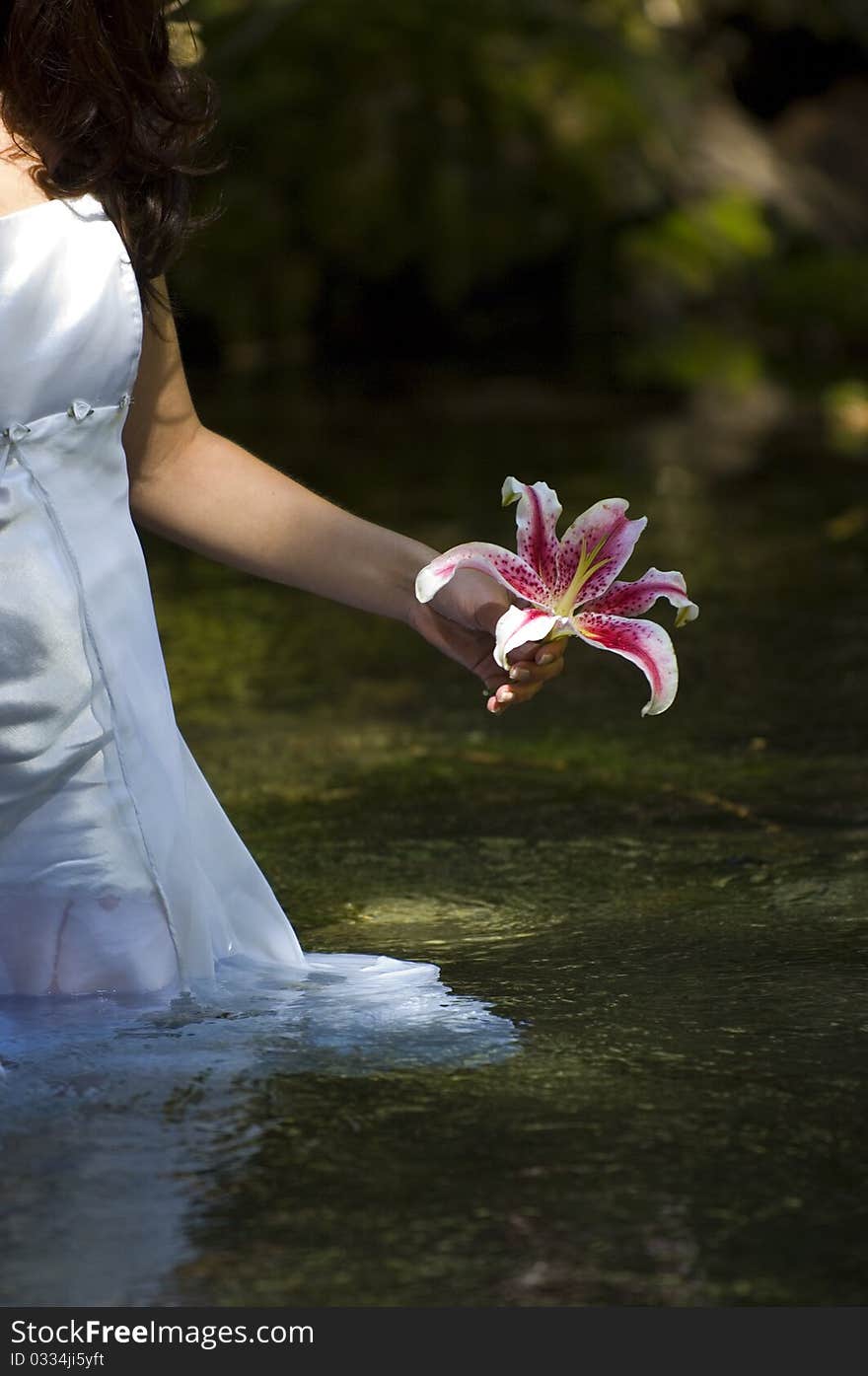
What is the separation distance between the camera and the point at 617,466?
1135cm

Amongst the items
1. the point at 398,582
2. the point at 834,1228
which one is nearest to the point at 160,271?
the point at 398,582

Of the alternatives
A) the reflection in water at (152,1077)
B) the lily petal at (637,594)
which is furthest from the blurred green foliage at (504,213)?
the lily petal at (637,594)

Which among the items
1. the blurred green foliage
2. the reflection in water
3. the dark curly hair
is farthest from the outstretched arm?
the blurred green foliage

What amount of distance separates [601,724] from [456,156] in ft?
49.7

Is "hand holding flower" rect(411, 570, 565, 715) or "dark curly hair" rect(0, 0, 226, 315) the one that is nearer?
"hand holding flower" rect(411, 570, 565, 715)

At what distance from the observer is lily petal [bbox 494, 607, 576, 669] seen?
280cm

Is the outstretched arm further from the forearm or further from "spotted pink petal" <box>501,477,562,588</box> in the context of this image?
"spotted pink petal" <box>501,477,562,588</box>

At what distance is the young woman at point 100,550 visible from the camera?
9.82ft

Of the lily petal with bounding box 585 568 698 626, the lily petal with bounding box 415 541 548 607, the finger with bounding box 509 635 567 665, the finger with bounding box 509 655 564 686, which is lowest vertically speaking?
the finger with bounding box 509 655 564 686

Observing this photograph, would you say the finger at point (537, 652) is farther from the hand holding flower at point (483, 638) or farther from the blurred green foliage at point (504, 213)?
the blurred green foliage at point (504, 213)

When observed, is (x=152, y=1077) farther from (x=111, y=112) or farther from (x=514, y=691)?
(x=111, y=112)

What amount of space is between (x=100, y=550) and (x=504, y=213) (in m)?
17.7

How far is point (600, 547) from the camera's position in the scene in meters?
2.94

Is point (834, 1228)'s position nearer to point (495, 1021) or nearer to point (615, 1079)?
point (615, 1079)
